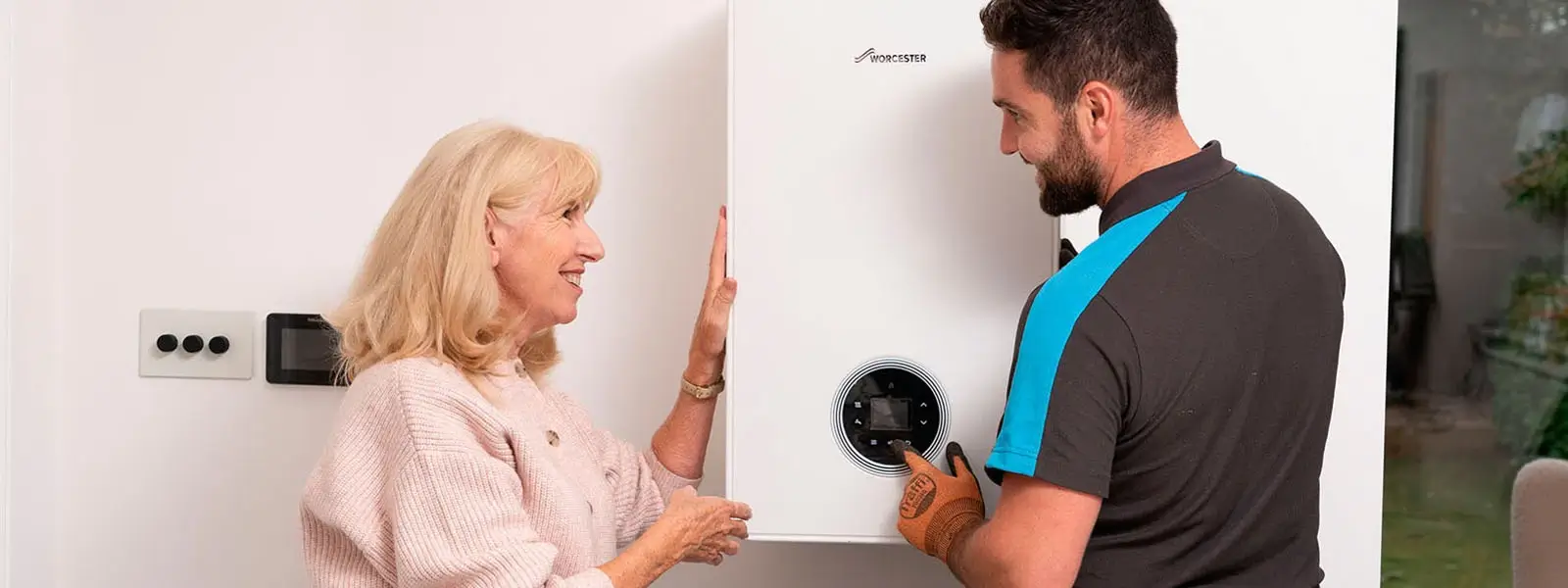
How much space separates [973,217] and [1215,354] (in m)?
0.43

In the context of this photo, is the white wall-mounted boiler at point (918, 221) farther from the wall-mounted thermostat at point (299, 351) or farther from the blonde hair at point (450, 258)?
the wall-mounted thermostat at point (299, 351)

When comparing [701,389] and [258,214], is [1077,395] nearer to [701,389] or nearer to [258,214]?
[701,389]

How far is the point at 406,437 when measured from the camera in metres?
1.32

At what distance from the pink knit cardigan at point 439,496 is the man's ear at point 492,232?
14cm

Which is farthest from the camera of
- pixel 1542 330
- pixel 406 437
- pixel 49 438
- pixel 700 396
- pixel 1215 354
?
pixel 49 438

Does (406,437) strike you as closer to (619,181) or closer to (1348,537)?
(619,181)

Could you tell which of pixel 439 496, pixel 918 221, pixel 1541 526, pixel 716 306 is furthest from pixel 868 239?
pixel 1541 526

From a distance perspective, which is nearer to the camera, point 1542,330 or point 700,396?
point 700,396

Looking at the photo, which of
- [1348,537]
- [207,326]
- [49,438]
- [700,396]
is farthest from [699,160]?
[49,438]

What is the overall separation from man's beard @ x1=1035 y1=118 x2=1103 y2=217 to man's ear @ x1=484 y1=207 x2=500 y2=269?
0.64m

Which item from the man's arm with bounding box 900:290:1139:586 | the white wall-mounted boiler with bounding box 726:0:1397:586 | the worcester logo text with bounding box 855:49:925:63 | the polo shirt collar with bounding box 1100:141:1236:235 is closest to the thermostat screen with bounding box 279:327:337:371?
the white wall-mounted boiler with bounding box 726:0:1397:586

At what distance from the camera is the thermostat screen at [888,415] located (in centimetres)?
159

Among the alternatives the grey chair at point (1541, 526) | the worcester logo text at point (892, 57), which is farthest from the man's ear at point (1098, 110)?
the grey chair at point (1541, 526)

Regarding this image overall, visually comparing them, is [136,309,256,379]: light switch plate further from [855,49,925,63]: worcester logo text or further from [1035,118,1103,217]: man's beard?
[1035,118,1103,217]: man's beard
